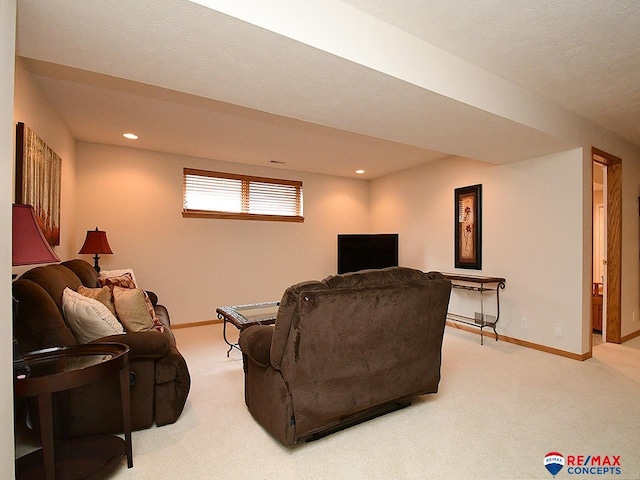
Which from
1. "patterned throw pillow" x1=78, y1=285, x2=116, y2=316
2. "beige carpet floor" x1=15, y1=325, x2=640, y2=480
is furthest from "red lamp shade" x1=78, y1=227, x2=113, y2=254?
"beige carpet floor" x1=15, y1=325, x2=640, y2=480

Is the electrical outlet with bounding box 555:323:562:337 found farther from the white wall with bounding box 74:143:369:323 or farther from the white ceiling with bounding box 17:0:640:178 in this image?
the white wall with bounding box 74:143:369:323

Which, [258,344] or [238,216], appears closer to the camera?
[258,344]

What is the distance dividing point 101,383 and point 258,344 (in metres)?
0.94

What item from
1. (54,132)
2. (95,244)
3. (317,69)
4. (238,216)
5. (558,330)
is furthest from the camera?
(238,216)

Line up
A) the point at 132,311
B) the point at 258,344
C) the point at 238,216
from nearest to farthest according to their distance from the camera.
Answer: the point at 258,344 → the point at 132,311 → the point at 238,216

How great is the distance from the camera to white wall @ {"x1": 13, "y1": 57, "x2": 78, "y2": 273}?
222 centimetres

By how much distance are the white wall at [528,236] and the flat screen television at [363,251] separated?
0.67m

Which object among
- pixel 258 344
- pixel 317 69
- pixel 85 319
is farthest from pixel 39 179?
pixel 317 69

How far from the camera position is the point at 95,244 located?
368 centimetres

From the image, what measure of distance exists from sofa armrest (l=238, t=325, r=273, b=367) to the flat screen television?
10.4ft

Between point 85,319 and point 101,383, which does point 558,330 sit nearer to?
point 101,383

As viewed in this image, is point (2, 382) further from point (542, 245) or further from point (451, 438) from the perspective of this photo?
point (542, 245)

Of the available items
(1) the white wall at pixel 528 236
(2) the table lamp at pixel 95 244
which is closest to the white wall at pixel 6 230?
(2) the table lamp at pixel 95 244

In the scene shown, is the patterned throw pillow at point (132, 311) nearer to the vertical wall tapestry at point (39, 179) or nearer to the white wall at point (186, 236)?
the vertical wall tapestry at point (39, 179)
